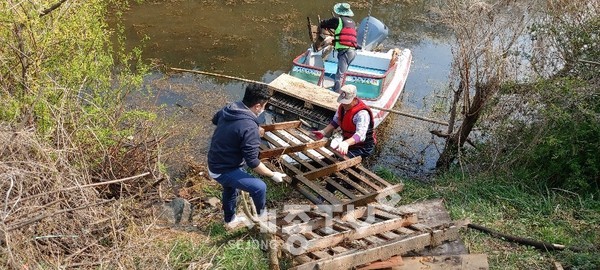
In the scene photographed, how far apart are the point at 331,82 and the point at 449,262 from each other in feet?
19.5

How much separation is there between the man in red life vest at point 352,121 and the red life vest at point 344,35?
3236mm

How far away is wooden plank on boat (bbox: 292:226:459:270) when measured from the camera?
4113mm

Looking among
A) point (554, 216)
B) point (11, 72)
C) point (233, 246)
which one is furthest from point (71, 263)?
point (554, 216)

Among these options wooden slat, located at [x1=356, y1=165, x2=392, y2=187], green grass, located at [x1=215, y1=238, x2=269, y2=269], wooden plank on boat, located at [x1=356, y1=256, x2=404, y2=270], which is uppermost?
wooden slat, located at [x1=356, y1=165, x2=392, y2=187]

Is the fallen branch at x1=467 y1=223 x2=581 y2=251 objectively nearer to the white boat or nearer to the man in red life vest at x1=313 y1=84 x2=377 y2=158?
the man in red life vest at x1=313 y1=84 x2=377 y2=158

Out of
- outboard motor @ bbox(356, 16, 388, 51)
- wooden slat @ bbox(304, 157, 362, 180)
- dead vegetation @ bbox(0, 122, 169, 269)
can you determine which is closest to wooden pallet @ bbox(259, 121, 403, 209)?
wooden slat @ bbox(304, 157, 362, 180)

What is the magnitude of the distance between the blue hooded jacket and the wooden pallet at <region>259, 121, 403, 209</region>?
33.5 inches

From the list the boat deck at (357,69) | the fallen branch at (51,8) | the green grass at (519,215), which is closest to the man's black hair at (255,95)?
the fallen branch at (51,8)

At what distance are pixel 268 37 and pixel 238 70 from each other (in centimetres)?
229

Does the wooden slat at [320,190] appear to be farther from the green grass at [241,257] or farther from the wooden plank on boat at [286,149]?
the green grass at [241,257]

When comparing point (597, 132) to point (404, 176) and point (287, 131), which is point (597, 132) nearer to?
point (404, 176)

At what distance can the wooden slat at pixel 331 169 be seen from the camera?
18.6 feet

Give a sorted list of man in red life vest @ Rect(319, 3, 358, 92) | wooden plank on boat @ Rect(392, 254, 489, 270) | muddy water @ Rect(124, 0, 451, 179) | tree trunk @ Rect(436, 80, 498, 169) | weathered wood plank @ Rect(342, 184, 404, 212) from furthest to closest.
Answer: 1. muddy water @ Rect(124, 0, 451, 179)
2. man in red life vest @ Rect(319, 3, 358, 92)
3. tree trunk @ Rect(436, 80, 498, 169)
4. weathered wood plank @ Rect(342, 184, 404, 212)
5. wooden plank on boat @ Rect(392, 254, 489, 270)

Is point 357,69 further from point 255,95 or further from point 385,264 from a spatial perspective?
point 385,264
